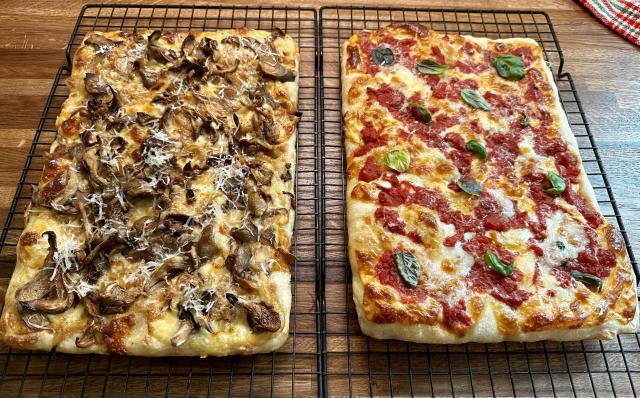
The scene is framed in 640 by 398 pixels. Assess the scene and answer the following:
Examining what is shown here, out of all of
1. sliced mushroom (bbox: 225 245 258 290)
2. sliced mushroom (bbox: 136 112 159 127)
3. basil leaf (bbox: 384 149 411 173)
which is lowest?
sliced mushroom (bbox: 225 245 258 290)

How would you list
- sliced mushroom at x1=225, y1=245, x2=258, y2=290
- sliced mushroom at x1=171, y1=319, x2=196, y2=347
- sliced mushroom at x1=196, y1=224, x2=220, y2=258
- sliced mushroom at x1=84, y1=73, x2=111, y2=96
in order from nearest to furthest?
sliced mushroom at x1=171, y1=319, x2=196, y2=347
sliced mushroom at x1=225, y1=245, x2=258, y2=290
sliced mushroom at x1=196, y1=224, x2=220, y2=258
sliced mushroom at x1=84, y1=73, x2=111, y2=96

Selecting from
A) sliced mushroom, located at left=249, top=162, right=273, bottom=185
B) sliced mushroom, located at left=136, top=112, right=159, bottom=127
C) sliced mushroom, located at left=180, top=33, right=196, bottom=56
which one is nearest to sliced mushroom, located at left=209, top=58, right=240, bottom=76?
sliced mushroom, located at left=180, top=33, right=196, bottom=56

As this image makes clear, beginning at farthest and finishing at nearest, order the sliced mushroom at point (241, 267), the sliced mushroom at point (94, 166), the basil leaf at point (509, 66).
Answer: the basil leaf at point (509, 66) → the sliced mushroom at point (94, 166) → the sliced mushroom at point (241, 267)

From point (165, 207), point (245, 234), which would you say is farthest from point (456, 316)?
point (165, 207)

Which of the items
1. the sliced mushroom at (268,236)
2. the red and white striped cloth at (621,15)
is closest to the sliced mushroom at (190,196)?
the sliced mushroom at (268,236)

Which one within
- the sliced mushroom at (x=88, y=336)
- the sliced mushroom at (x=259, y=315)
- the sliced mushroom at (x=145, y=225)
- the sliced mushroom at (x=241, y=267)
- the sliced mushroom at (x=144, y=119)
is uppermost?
the sliced mushroom at (x=144, y=119)

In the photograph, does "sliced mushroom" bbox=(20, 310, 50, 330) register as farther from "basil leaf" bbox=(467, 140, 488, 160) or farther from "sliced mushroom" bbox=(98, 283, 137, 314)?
"basil leaf" bbox=(467, 140, 488, 160)

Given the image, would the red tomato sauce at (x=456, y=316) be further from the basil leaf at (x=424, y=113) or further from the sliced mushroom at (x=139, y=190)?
the sliced mushroom at (x=139, y=190)
